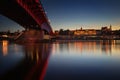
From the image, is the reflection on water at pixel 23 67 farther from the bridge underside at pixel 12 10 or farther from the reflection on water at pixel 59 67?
the bridge underside at pixel 12 10

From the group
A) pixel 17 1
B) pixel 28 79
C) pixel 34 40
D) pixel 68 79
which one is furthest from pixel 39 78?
pixel 34 40

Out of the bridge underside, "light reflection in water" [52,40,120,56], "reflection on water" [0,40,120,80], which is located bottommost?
"light reflection in water" [52,40,120,56]

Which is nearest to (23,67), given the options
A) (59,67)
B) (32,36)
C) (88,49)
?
(59,67)

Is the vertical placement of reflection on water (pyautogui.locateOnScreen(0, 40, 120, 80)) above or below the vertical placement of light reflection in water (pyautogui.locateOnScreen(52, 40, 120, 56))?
above

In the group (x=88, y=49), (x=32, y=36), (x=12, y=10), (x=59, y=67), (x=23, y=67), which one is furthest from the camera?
(x=32, y=36)

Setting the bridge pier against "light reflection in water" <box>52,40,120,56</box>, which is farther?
the bridge pier

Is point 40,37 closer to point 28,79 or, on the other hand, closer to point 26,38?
point 26,38

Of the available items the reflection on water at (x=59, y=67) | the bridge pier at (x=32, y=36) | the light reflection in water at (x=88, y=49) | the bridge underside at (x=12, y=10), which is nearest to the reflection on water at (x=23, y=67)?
the reflection on water at (x=59, y=67)

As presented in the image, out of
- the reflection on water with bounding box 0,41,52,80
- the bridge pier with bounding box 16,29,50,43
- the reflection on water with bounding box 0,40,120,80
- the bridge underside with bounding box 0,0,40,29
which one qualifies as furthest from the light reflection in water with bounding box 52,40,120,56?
the bridge pier with bounding box 16,29,50,43

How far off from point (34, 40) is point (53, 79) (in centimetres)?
7276

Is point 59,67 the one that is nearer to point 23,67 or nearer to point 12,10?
point 23,67

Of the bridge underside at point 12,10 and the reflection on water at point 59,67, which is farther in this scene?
the bridge underside at point 12,10

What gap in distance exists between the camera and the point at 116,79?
11.5 m

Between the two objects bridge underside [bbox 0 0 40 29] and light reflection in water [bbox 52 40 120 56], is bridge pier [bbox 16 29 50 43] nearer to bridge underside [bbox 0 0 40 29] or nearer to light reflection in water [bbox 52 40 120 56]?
light reflection in water [bbox 52 40 120 56]
